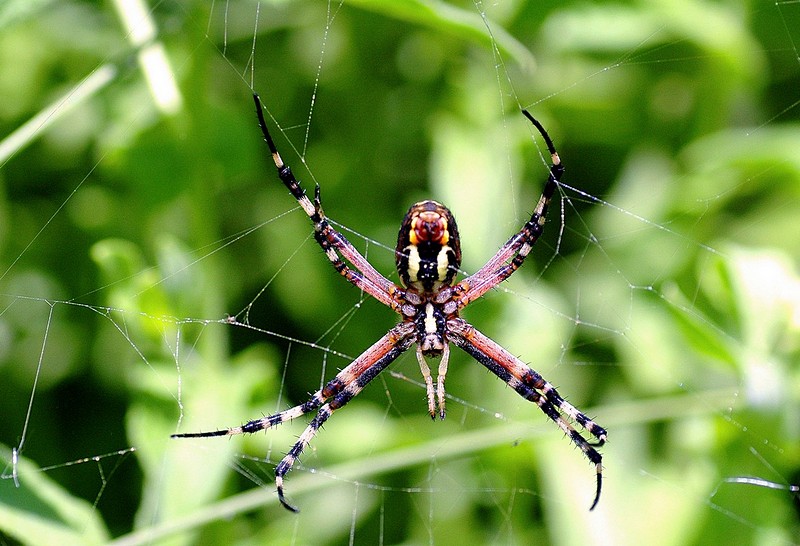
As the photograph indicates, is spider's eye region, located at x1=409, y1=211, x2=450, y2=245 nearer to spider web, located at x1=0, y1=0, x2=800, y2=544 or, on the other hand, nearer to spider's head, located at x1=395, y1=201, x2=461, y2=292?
spider's head, located at x1=395, y1=201, x2=461, y2=292

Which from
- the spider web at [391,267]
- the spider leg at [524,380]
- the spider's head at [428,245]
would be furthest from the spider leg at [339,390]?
the spider's head at [428,245]

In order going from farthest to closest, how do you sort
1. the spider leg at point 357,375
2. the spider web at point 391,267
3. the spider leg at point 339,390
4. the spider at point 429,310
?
the spider leg at point 357,375, the spider leg at point 339,390, the spider at point 429,310, the spider web at point 391,267

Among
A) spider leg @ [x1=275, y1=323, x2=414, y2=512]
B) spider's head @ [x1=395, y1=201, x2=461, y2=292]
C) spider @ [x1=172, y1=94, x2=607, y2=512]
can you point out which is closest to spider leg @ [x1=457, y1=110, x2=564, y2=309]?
spider @ [x1=172, y1=94, x2=607, y2=512]

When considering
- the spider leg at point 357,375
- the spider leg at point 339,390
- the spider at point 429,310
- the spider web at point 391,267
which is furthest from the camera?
the spider leg at point 357,375

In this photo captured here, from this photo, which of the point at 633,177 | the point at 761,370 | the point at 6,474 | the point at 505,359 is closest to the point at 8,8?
the point at 6,474

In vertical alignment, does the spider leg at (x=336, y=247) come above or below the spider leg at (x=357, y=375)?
above

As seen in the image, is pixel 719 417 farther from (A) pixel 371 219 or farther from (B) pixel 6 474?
(B) pixel 6 474

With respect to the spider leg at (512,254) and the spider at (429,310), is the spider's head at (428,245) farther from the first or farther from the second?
the spider leg at (512,254)

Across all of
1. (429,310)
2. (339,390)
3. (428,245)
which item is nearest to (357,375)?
(339,390)
